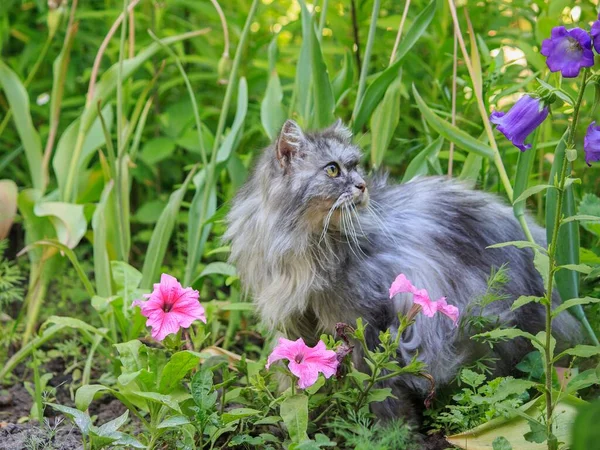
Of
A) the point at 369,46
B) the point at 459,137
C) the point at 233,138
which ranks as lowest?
the point at 233,138

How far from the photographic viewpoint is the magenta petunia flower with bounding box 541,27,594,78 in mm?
1864

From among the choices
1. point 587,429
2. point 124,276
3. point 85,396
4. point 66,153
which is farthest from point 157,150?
point 587,429

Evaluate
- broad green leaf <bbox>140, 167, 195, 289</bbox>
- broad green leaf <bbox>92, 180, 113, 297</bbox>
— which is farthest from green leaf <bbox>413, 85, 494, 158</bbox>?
broad green leaf <bbox>92, 180, 113, 297</bbox>

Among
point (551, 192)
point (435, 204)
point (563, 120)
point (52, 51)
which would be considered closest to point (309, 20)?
point (435, 204)

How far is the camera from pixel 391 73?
9.23 ft

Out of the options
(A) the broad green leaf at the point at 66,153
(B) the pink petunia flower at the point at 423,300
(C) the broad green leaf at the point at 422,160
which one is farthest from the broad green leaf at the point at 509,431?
(A) the broad green leaf at the point at 66,153

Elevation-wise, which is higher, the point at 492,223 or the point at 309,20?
the point at 309,20

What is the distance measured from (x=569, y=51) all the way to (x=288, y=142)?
0.85 m

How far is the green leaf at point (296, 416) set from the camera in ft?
6.88

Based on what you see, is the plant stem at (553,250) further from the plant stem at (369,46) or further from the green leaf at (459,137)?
the plant stem at (369,46)

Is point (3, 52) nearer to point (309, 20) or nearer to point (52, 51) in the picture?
point (52, 51)

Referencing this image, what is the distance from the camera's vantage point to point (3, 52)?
4578 millimetres

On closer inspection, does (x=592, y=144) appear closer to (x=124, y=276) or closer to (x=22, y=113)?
(x=124, y=276)

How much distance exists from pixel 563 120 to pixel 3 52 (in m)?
2.92
